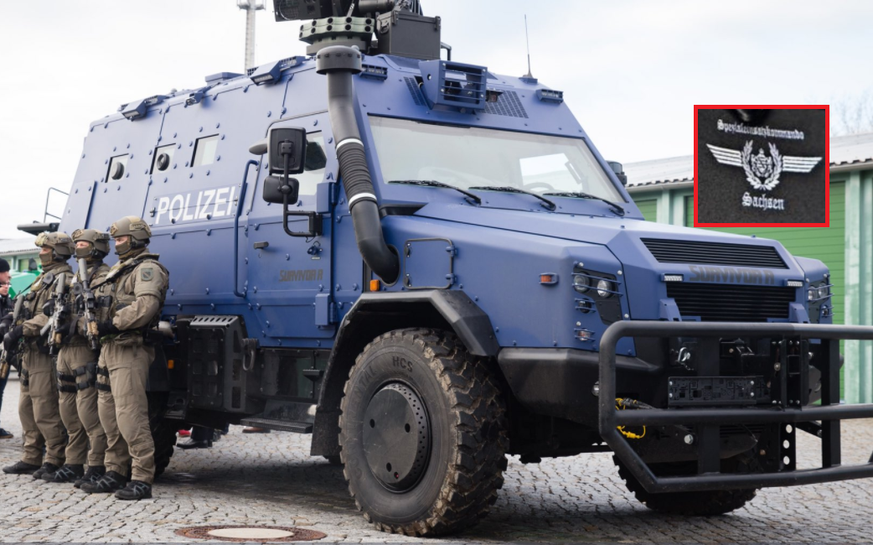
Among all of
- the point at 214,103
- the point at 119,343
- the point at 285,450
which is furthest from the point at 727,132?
the point at 119,343

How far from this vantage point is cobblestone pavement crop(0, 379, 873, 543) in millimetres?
6875

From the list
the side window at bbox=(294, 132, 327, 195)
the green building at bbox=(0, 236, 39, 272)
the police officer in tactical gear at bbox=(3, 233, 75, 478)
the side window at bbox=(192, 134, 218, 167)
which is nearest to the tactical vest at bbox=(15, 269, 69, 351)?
the police officer in tactical gear at bbox=(3, 233, 75, 478)

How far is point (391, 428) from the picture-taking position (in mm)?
6641

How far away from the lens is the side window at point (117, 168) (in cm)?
→ 1024

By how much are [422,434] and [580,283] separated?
48.8 inches

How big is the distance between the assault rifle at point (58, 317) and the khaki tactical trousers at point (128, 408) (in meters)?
0.51

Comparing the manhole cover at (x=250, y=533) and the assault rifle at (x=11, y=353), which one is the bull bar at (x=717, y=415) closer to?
the manhole cover at (x=250, y=533)

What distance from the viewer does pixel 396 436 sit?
A: 661 centimetres

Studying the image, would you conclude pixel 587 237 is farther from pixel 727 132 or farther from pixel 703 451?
pixel 727 132

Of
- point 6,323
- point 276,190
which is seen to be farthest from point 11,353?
point 276,190

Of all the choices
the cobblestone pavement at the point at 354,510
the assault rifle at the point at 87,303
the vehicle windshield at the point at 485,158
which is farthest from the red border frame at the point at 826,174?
the assault rifle at the point at 87,303

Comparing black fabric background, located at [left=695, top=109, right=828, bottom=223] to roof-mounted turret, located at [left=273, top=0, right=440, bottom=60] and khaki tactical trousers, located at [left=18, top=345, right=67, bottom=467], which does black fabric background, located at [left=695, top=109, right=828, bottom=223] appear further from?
khaki tactical trousers, located at [left=18, top=345, right=67, bottom=467]

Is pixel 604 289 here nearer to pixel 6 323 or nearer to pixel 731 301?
pixel 731 301

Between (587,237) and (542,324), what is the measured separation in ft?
1.91
